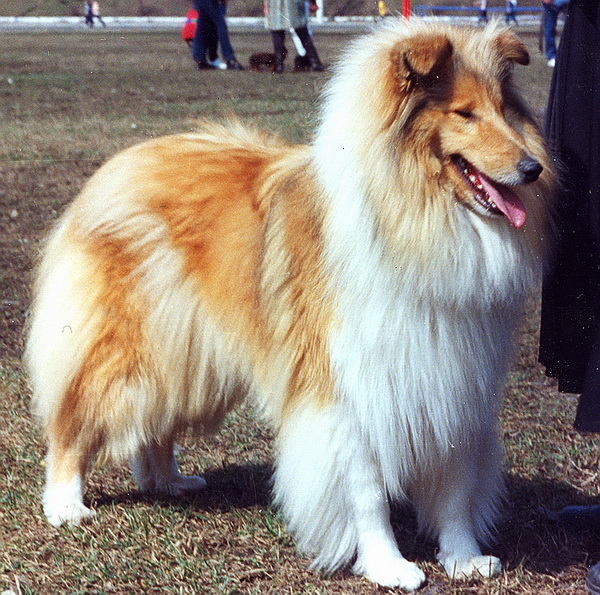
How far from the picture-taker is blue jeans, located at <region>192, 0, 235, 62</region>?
17.3 m

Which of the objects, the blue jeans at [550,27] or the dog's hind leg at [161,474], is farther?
the blue jeans at [550,27]

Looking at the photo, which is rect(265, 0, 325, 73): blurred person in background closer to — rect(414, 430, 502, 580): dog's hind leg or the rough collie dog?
the rough collie dog

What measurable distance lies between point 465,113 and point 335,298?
678 millimetres

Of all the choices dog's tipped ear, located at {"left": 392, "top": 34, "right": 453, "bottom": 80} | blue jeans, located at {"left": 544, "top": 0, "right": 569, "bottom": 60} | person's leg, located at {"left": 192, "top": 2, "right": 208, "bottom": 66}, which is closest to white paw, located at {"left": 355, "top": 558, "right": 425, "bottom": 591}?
dog's tipped ear, located at {"left": 392, "top": 34, "right": 453, "bottom": 80}

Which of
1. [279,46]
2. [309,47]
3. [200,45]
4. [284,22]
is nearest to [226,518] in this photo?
[284,22]

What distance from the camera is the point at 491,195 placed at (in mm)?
2621

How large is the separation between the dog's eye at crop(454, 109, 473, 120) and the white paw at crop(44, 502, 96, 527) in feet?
6.56

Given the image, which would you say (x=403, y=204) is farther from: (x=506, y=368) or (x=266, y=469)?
(x=266, y=469)

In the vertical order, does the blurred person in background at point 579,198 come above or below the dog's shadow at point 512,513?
above

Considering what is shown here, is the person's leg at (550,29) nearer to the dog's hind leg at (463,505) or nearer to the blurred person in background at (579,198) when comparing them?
the blurred person in background at (579,198)

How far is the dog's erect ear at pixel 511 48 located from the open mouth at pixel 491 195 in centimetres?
39

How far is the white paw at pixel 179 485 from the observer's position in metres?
3.81

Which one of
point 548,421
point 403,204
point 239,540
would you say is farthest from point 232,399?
point 548,421

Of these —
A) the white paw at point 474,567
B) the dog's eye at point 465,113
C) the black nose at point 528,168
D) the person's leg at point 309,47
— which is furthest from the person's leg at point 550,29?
the black nose at point 528,168
